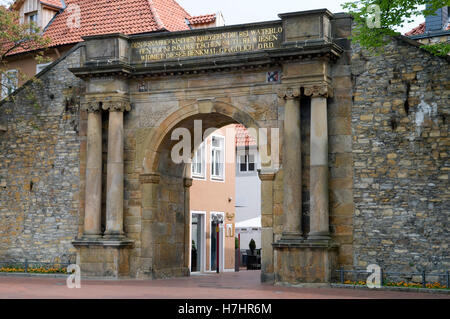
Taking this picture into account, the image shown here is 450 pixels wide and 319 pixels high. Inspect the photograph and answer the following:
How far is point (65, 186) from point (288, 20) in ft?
28.8

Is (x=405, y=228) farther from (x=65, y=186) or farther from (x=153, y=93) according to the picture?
(x=65, y=186)

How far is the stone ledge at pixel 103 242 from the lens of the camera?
2173 cm

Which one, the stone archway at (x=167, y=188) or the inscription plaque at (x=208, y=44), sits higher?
the inscription plaque at (x=208, y=44)

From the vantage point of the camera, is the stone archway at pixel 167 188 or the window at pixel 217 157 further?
the window at pixel 217 157

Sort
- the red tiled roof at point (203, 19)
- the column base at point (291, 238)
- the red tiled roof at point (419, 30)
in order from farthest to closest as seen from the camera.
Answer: the red tiled roof at point (203, 19)
the red tiled roof at point (419, 30)
the column base at point (291, 238)

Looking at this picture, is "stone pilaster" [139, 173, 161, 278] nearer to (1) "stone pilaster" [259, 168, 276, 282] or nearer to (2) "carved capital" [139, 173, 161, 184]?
(2) "carved capital" [139, 173, 161, 184]

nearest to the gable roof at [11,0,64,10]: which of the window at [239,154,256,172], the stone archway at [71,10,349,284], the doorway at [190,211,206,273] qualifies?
the stone archway at [71,10,349,284]

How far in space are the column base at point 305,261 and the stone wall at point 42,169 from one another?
7.18 metres

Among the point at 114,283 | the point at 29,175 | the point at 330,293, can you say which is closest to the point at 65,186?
the point at 29,175

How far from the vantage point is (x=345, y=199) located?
20.0 m

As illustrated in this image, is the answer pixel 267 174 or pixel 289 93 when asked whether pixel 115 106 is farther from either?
pixel 289 93

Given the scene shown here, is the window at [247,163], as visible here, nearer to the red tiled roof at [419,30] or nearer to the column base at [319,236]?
the red tiled roof at [419,30]

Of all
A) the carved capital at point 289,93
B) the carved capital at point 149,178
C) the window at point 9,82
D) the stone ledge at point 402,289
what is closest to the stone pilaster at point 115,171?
the carved capital at point 149,178

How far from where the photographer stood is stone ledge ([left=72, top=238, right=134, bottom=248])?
21.7 metres
